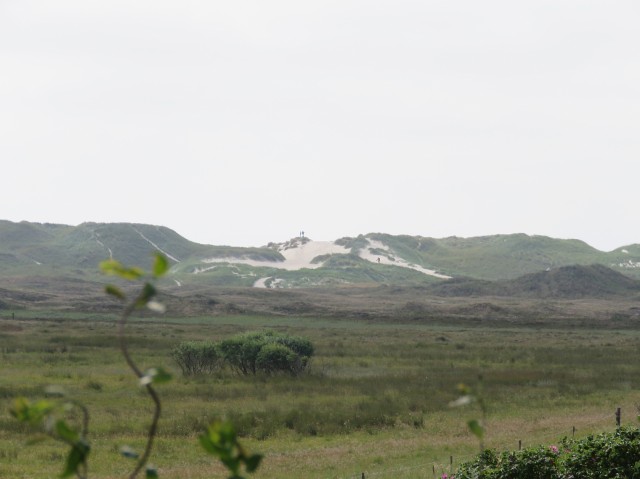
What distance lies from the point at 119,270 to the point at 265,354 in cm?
4595

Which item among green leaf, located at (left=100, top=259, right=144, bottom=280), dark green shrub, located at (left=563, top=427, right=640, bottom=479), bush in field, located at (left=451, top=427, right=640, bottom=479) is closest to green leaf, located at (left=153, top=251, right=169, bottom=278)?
green leaf, located at (left=100, top=259, right=144, bottom=280)

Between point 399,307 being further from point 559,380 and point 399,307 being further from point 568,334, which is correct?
point 559,380

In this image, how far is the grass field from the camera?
25.9m

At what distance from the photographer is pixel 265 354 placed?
48375 millimetres

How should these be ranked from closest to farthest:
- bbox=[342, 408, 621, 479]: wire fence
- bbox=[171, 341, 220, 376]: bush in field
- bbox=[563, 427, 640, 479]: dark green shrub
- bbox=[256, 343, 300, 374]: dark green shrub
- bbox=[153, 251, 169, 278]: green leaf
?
1. bbox=[153, 251, 169, 278]: green leaf
2. bbox=[563, 427, 640, 479]: dark green shrub
3. bbox=[342, 408, 621, 479]: wire fence
4. bbox=[256, 343, 300, 374]: dark green shrub
5. bbox=[171, 341, 220, 376]: bush in field

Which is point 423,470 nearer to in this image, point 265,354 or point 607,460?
point 607,460

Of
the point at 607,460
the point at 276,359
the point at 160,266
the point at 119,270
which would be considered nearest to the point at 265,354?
the point at 276,359

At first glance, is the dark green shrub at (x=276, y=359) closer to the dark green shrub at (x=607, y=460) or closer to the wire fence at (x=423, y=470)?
the wire fence at (x=423, y=470)

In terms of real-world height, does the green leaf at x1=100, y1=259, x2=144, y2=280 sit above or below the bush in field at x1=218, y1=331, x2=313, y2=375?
above

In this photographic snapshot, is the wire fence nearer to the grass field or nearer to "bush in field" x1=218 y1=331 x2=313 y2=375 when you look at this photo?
the grass field

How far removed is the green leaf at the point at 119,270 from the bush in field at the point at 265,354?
150 ft

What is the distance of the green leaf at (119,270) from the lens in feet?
9.60

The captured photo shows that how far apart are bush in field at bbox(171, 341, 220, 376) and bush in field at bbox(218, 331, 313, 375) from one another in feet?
2.73

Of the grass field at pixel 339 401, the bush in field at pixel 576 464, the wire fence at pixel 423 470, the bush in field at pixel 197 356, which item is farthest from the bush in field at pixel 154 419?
the bush in field at pixel 197 356
